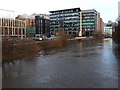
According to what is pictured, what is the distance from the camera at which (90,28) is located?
11162 cm

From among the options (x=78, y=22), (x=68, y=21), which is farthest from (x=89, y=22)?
(x=68, y=21)

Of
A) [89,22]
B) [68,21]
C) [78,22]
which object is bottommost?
[89,22]

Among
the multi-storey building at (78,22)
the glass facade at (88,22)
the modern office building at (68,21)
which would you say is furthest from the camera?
the modern office building at (68,21)

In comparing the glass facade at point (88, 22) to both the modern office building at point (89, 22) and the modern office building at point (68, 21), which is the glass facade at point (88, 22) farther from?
the modern office building at point (68, 21)

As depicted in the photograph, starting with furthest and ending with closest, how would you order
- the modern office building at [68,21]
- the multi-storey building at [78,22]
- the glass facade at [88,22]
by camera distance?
the modern office building at [68,21]
the multi-storey building at [78,22]
the glass facade at [88,22]

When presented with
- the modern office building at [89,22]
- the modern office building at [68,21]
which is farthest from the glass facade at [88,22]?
the modern office building at [68,21]

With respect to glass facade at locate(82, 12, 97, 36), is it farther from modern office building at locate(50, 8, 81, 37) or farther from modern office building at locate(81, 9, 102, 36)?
modern office building at locate(50, 8, 81, 37)

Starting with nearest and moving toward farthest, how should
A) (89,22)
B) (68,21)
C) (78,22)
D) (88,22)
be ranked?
(89,22) → (88,22) → (78,22) → (68,21)

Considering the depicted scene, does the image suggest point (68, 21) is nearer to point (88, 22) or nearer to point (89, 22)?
point (88, 22)

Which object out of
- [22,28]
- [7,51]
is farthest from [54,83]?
[22,28]

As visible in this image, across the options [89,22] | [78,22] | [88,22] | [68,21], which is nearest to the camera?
[89,22]

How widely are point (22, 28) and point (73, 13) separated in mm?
42793

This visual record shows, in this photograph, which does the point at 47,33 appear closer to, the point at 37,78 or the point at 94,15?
the point at 94,15

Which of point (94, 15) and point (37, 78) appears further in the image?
point (94, 15)
